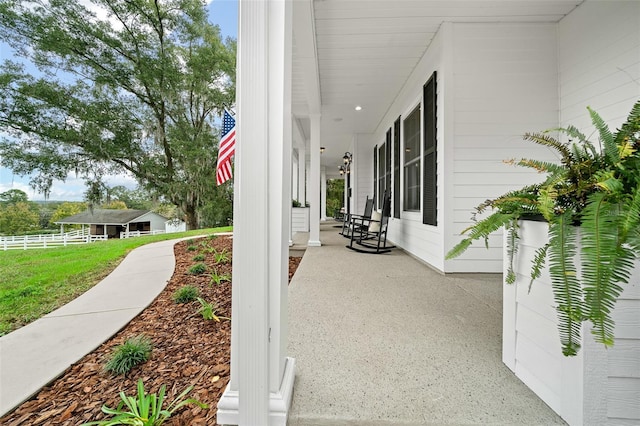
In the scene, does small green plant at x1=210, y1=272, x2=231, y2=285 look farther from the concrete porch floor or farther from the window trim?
the window trim

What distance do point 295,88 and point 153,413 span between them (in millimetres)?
4622

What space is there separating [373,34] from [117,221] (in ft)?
10.7

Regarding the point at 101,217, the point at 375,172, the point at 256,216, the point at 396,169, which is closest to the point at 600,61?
the point at 396,169

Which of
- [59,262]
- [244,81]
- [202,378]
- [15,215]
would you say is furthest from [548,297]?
[59,262]

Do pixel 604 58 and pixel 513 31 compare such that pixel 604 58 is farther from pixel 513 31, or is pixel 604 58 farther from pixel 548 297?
pixel 548 297

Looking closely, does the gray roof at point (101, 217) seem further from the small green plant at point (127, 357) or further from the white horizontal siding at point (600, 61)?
the white horizontal siding at point (600, 61)

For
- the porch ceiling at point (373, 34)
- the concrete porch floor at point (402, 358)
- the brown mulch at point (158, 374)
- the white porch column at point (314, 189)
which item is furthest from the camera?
the white porch column at point (314, 189)

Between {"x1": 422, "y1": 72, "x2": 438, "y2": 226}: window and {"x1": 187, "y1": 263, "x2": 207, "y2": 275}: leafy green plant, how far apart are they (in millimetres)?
2677

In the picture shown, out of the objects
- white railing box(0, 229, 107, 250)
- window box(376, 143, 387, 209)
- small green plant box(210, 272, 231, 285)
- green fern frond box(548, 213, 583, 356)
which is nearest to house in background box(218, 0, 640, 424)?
green fern frond box(548, 213, 583, 356)

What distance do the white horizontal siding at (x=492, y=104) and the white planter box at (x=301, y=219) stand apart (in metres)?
5.04

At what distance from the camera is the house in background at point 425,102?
0.91 m

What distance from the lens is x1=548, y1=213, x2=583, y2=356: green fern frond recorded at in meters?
0.78

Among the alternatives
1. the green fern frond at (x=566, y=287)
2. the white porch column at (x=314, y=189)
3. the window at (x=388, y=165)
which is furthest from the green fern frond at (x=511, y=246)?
the window at (x=388, y=165)

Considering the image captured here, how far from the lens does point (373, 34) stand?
319 centimetres
